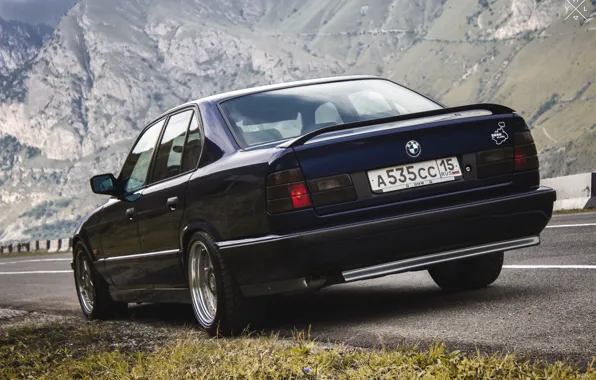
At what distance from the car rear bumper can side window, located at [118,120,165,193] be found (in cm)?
186

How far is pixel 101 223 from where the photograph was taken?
291 inches

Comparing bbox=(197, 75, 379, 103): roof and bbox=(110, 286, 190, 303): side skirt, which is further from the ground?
bbox=(197, 75, 379, 103): roof

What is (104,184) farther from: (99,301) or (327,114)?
(327,114)

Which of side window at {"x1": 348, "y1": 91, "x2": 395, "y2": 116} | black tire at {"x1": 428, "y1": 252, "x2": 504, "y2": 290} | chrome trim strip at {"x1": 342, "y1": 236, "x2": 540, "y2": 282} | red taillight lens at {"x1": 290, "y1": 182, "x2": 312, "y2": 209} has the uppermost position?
side window at {"x1": 348, "y1": 91, "x2": 395, "y2": 116}

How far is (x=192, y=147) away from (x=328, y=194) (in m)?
1.39

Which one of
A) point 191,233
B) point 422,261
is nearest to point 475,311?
point 422,261

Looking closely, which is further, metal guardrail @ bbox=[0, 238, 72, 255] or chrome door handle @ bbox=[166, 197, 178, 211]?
metal guardrail @ bbox=[0, 238, 72, 255]

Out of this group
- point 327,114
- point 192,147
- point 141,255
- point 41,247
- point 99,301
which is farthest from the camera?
point 41,247

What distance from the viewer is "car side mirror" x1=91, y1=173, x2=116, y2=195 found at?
7121mm

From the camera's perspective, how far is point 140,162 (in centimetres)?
704

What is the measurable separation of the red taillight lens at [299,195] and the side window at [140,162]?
7.11ft

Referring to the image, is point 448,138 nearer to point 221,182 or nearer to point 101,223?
point 221,182

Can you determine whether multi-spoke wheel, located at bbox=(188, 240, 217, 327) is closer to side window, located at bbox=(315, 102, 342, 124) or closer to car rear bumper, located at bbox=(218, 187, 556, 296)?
car rear bumper, located at bbox=(218, 187, 556, 296)

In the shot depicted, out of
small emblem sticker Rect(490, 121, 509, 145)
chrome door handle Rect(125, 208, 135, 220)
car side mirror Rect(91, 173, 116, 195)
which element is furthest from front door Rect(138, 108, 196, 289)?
small emblem sticker Rect(490, 121, 509, 145)
